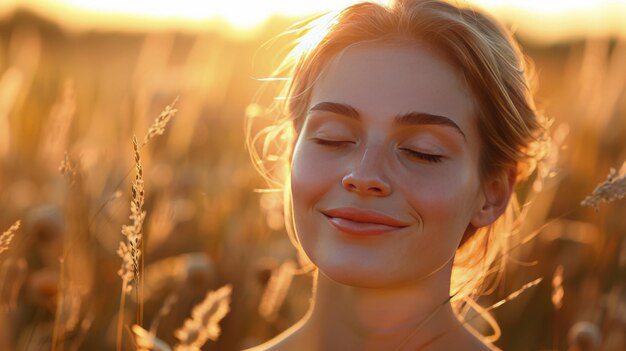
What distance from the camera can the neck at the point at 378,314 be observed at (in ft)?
7.10

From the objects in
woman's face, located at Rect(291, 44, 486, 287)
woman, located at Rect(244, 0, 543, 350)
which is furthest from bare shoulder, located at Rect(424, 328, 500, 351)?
woman's face, located at Rect(291, 44, 486, 287)

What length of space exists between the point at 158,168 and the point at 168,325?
90 centimetres

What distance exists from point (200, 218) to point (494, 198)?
5.63 ft

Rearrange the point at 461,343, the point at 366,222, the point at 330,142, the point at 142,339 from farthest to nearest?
the point at 461,343 < the point at 330,142 < the point at 366,222 < the point at 142,339

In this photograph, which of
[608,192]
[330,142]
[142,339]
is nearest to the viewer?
[608,192]

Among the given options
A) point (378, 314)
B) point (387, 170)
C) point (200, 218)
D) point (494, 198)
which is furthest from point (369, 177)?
point (200, 218)

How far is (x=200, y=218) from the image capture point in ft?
12.5

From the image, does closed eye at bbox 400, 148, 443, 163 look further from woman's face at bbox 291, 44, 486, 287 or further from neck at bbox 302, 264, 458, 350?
neck at bbox 302, 264, 458, 350

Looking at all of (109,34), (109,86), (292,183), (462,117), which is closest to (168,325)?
(292,183)

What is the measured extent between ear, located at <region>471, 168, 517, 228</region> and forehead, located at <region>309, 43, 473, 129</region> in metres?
0.20

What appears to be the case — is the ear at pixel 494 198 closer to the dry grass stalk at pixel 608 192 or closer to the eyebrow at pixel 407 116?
the eyebrow at pixel 407 116

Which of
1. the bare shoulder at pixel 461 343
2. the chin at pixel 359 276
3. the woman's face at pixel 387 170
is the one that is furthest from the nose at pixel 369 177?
the bare shoulder at pixel 461 343

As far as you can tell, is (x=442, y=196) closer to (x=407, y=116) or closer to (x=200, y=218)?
(x=407, y=116)

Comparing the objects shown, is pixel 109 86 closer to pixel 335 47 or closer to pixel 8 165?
pixel 8 165
